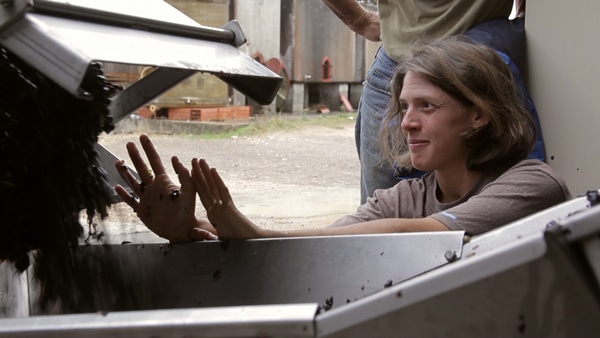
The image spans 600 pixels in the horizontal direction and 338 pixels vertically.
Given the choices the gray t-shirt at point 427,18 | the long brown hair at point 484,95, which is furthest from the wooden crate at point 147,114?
the long brown hair at point 484,95

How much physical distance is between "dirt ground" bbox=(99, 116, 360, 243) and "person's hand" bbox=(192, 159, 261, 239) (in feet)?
5.96

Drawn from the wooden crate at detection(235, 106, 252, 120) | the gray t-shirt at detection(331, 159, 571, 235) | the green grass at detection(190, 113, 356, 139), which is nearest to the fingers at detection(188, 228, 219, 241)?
the gray t-shirt at detection(331, 159, 571, 235)

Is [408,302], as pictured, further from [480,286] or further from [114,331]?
[114,331]

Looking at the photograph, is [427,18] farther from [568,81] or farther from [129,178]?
[129,178]

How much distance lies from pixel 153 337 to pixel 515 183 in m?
1.15

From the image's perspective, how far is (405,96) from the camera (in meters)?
2.10

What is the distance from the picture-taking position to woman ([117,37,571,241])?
1896 mm

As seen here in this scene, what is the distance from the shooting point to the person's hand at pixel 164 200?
1.96m

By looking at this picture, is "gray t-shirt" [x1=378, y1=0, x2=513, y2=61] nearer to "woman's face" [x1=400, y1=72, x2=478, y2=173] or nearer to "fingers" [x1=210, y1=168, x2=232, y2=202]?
"woman's face" [x1=400, y1=72, x2=478, y2=173]

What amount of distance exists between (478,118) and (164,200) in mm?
857

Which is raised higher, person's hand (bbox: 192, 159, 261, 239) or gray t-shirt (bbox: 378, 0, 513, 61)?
gray t-shirt (bbox: 378, 0, 513, 61)

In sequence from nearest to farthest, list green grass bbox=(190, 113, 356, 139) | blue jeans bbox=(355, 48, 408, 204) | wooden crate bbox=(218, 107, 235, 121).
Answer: blue jeans bbox=(355, 48, 408, 204), green grass bbox=(190, 113, 356, 139), wooden crate bbox=(218, 107, 235, 121)

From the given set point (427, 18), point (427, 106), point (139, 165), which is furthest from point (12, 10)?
point (427, 18)

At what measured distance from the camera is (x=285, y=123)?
992cm
